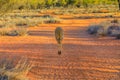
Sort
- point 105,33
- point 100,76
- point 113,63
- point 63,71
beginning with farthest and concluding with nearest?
point 105,33 → point 113,63 → point 63,71 → point 100,76

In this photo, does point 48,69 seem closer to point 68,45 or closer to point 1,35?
point 68,45

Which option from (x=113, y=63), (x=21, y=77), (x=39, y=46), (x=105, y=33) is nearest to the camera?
(x=21, y=77)

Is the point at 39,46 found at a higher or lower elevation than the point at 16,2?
lower

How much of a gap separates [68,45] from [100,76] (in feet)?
30.6

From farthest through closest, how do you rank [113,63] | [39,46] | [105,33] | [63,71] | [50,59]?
[105,33], [39,46], [50,59], [113,63], [63,71]

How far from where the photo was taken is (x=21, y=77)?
454 inches

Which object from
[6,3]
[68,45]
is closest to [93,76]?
[6,3]

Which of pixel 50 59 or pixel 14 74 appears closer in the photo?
pixel 14 74

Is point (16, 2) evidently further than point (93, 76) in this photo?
Yes

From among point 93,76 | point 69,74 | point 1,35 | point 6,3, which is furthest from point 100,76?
point 1,35

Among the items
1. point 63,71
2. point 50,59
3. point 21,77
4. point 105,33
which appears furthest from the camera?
point 105,33

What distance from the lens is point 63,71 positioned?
46.1 feet

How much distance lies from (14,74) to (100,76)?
124 inches

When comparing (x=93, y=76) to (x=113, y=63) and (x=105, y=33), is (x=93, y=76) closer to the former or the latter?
(x=113, y=63)
